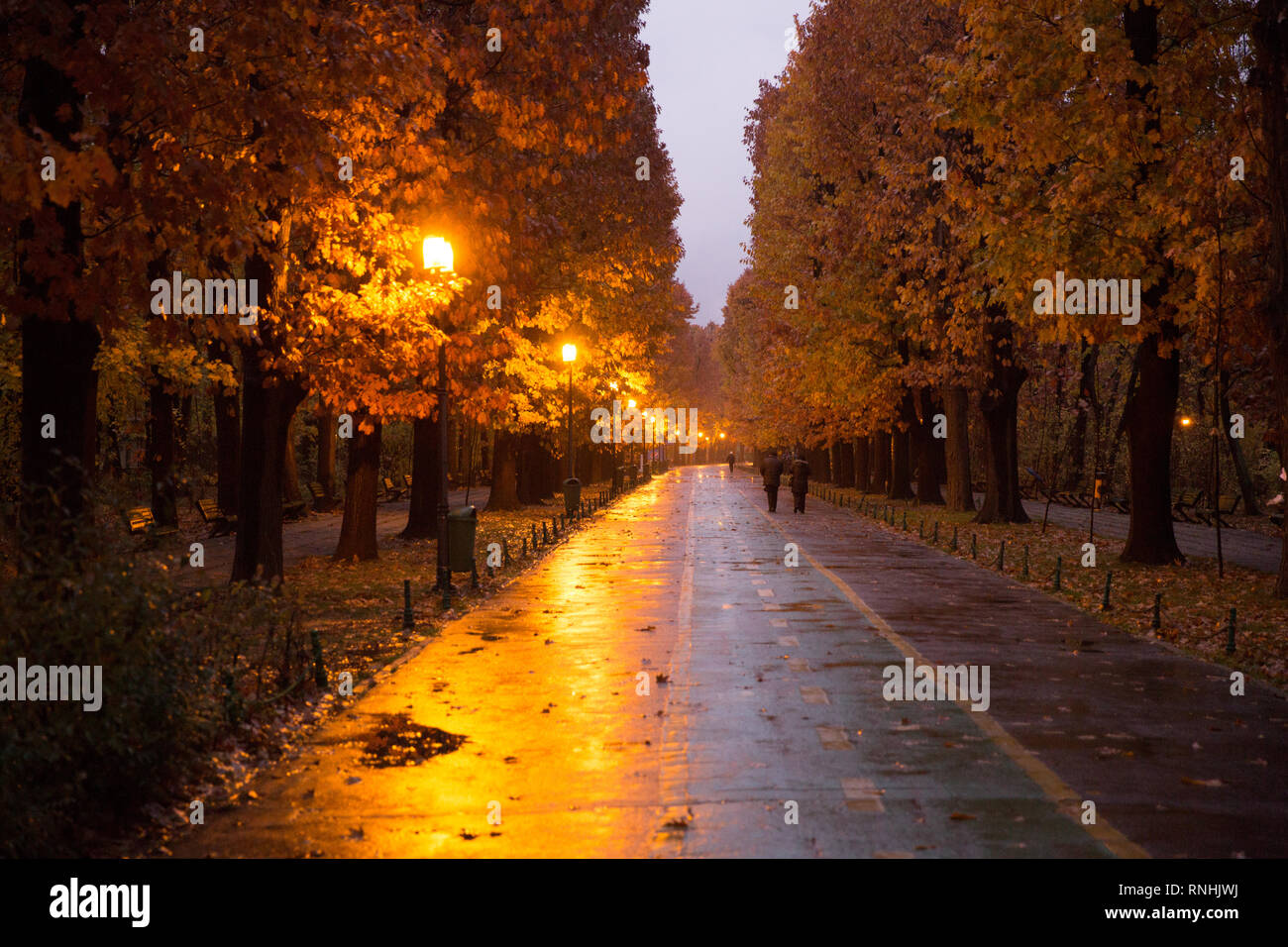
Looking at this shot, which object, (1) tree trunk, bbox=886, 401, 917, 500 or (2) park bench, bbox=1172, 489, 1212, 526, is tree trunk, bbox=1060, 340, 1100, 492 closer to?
(1) tree trunk, bbox=886, 401, 917, 500

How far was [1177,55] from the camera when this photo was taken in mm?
21922

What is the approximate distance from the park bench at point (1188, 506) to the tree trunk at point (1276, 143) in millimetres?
23311

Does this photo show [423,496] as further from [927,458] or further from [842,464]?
[842,464]

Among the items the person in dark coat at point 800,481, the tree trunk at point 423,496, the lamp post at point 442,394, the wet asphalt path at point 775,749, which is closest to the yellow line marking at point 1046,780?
the wet asphalt path at point 775,749

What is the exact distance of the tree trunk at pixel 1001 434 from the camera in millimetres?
34875

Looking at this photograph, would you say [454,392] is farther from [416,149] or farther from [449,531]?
[416,149]

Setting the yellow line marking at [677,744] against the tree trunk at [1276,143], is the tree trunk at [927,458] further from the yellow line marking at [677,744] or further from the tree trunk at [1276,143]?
the yellow line marking at [677,744]

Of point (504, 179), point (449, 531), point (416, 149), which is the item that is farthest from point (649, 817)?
point (449, 531)

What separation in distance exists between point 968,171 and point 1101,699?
25820mm

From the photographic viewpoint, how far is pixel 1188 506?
40.9m

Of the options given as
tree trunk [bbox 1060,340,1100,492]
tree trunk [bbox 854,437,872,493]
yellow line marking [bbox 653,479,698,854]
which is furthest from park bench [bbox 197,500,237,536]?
tree trunk [bbox 1060,340,1100,492]

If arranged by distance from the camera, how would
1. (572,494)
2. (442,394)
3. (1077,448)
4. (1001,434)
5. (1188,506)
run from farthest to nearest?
(1077,448)
(1188,506)
(572,494)
(1001,434)
(442,394)

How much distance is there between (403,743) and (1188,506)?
37.0 meters

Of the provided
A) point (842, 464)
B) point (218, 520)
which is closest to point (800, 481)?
point (218, 520)
